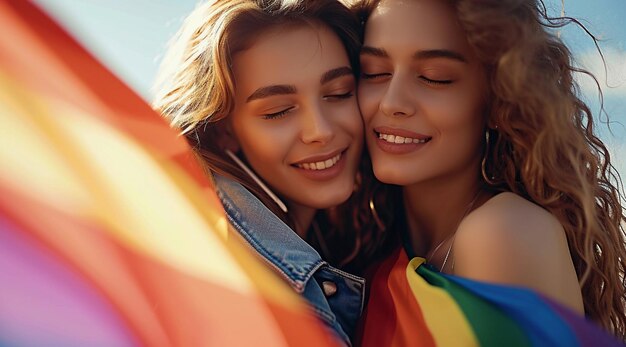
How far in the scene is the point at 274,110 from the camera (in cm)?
267

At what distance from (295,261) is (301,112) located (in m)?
0.59

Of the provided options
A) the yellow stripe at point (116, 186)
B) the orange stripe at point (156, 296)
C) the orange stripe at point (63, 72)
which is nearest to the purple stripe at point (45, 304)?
the orange stripe at point (156, 296)

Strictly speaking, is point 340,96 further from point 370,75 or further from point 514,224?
point 514,224

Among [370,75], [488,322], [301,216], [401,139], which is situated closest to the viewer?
[488,322]

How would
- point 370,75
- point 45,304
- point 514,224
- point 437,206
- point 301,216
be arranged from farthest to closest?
point 301,216 < point 437,206 < point 370,75 < point 514,224 < point 45,304

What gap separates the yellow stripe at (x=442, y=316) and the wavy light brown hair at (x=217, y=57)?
0.83m

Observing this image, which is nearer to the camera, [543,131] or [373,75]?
[543,131]

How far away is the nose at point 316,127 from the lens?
262 cm

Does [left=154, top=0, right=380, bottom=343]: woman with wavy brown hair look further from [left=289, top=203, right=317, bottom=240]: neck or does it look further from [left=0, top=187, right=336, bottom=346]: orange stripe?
[left=0, top=187, right=336, bottom=346]: orange stripe

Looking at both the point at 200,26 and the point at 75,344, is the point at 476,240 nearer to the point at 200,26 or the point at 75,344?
the point at 75,344

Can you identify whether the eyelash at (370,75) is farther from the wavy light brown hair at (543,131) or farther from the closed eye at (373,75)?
the wavy light brown hair at (543,131)

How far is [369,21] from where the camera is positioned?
2791mm

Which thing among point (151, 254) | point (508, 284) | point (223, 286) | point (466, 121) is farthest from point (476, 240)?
point (151, 254)

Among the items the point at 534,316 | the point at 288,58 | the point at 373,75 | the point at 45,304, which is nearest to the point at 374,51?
the point at 373,75
